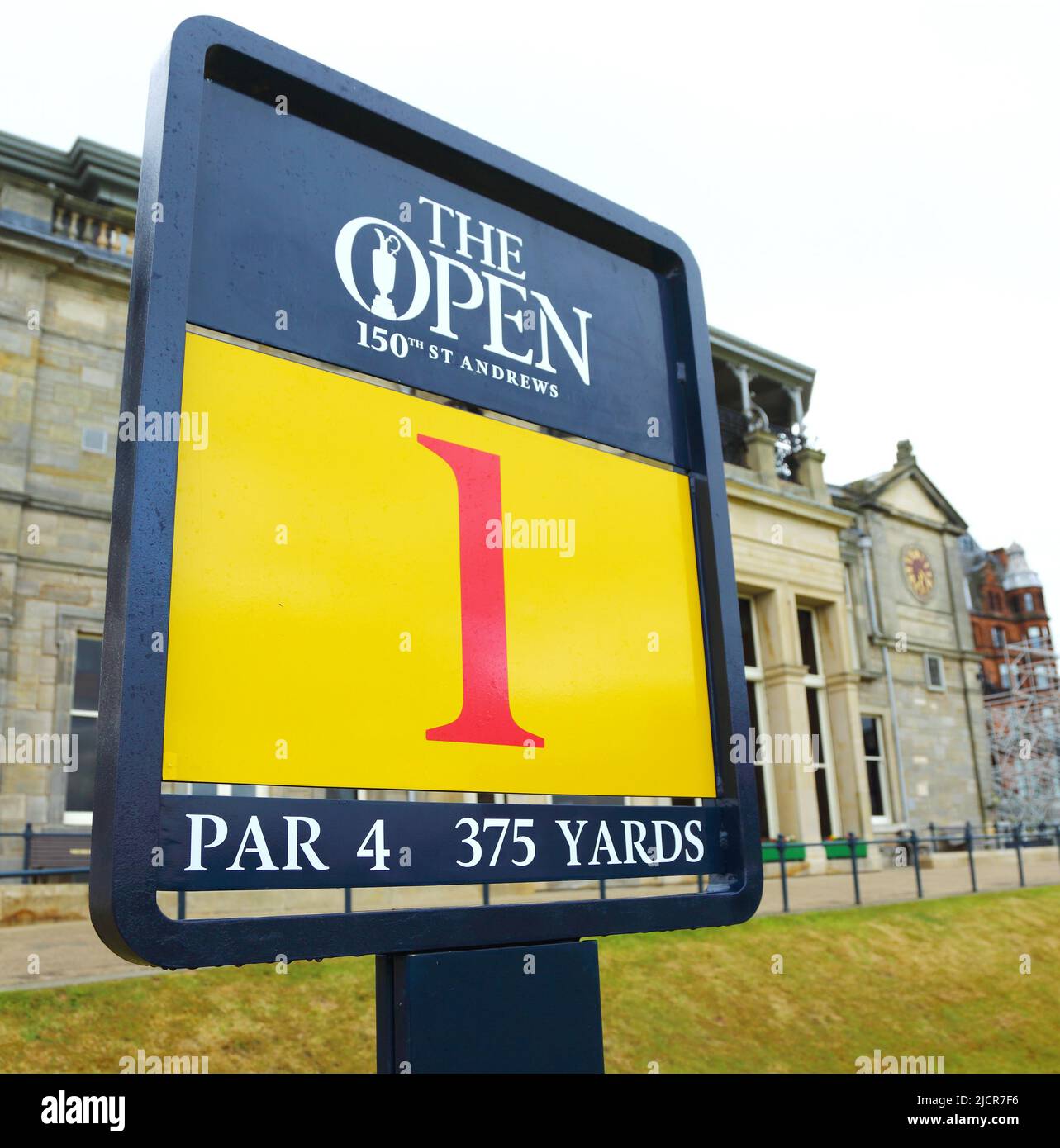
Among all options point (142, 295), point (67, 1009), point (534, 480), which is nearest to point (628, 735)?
point (534, 480)

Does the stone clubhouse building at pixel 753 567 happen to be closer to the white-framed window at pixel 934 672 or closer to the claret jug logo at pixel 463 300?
the white-framed window at pixel 934 672

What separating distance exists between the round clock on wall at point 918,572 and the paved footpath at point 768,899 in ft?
23.4

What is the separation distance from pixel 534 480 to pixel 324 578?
2.89ft

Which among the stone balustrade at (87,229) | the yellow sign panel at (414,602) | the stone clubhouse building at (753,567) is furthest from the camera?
the stone balustrade at (87,229)

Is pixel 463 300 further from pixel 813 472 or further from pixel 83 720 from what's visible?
pixel 813 472

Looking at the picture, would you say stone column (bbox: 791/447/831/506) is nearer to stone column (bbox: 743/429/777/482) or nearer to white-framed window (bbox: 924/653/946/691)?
stone column (bbox: 743/429/777/482)

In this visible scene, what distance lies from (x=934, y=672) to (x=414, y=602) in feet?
84.2

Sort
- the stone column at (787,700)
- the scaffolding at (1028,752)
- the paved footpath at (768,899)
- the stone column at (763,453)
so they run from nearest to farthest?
1. the paved footpath at (768,899)
2. the stone column at (787,700)
3. the stone column at (763,453)
4. the scaffolding at (1028,752)

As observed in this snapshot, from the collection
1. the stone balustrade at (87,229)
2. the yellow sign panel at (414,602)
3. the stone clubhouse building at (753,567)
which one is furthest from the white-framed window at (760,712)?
the yellow sign panel at (414,602)

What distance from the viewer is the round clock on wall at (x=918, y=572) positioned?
86.5 ft

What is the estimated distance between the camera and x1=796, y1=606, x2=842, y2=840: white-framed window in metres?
21.7

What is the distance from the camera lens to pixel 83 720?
43.2 ft

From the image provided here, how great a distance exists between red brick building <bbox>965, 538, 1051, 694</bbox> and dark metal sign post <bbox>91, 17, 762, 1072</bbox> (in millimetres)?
70265

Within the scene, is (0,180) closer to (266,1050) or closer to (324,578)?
(266,1050)
